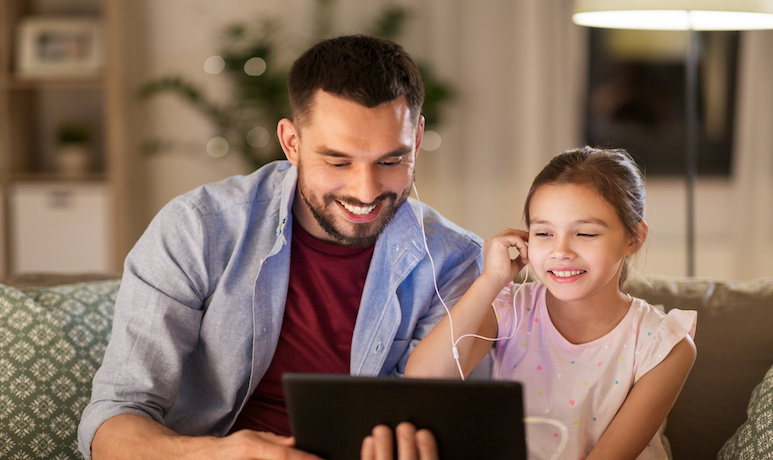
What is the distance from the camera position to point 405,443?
1068 millimetres

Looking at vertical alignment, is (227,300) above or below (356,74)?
below

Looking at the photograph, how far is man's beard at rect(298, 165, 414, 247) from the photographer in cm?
150

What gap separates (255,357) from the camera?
5.01 feet

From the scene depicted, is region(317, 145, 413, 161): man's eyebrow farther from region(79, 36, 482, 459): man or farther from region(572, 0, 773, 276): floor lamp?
region(572, 0, 773, 276): floor lamp

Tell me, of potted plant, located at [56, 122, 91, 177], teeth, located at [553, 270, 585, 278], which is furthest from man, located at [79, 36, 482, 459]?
potted plant, located at [56, 122, 91, 177]

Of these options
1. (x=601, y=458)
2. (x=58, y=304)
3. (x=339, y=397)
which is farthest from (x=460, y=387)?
(x=58, y=304)

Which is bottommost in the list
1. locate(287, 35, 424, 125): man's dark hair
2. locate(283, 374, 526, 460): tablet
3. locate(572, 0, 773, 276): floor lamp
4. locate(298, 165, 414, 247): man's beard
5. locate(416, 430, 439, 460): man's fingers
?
locate(416, 430, 439, 460): man's fingers

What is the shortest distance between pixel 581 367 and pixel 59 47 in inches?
132

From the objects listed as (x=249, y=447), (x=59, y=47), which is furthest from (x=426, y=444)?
(x=59, y=47)

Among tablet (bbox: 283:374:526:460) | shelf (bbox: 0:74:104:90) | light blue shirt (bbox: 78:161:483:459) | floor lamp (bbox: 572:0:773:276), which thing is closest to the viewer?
tablet (bbox: 283:374:526:460)

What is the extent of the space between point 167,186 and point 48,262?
2.51 ft

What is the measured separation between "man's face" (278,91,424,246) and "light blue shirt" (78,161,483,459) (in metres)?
0.11

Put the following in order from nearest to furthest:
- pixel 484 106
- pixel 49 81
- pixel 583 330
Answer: pixel 583 330, pixel 49 81, pixel 484 106

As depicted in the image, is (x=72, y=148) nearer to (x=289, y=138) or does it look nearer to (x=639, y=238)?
(x=289, y=138)
